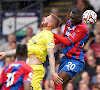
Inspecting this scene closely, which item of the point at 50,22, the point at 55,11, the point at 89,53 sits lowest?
the point at 89,53

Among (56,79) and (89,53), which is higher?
(89,53)

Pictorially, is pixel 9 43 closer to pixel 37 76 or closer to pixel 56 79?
pixel 37 76

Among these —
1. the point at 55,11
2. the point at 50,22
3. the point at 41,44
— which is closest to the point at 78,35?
the point at 50,22

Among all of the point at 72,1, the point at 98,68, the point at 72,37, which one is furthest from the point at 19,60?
the point at 72,1

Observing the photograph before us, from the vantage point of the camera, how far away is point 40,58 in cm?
652

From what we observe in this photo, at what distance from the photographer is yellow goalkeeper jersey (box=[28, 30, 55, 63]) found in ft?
21.1

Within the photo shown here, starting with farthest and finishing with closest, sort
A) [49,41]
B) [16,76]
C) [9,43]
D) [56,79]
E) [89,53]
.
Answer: [9,43], [89,53], [49,41], [56,79], [16,76]

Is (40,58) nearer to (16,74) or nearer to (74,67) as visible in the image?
(74,67)

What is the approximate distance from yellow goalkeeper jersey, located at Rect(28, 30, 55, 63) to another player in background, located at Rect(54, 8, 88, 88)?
0.83 feet

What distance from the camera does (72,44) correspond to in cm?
681

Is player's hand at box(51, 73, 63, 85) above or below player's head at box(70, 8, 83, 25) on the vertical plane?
below

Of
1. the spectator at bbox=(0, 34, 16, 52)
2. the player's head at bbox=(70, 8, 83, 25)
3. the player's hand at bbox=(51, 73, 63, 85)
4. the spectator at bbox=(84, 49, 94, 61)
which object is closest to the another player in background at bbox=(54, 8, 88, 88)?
the player's head at bbox=(70, 8, 83, 25)

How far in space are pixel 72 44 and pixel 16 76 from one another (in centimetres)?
178

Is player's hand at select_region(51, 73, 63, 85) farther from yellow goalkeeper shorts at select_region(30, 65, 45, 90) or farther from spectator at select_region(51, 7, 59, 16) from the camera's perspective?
spectator at select_region(51, 7, 59, 16)
